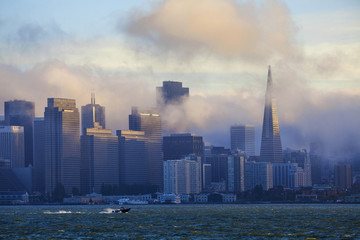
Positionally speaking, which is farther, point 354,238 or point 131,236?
point 131,236

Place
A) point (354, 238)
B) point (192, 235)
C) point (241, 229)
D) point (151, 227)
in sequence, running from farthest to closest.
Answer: point (151, 227) < point (241, 229) < point (192, 235) < point (354, 238)

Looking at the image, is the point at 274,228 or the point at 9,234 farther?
the point at 274,228

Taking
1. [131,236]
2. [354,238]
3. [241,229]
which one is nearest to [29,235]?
[131,236]

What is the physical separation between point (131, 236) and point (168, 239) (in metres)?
10.4

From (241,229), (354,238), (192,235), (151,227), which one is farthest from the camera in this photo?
(151,227)

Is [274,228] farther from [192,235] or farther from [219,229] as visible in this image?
[192,235]

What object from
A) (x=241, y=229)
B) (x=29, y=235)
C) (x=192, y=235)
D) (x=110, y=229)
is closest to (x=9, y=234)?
(x=29, y=235)

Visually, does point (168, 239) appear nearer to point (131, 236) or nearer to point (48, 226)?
point (131, 236)

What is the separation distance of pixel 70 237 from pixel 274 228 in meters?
43.1

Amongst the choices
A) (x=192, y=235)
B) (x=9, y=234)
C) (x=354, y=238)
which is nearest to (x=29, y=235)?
(x=9, y=234)

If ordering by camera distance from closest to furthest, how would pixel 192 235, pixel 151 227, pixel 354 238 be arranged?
pixel 354 238 < pixel 192 235 < pixel 151 227

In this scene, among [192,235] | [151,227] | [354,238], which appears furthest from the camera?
[151,227]

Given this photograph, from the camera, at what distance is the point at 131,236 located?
152 metres

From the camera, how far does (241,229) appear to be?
16950 cm
